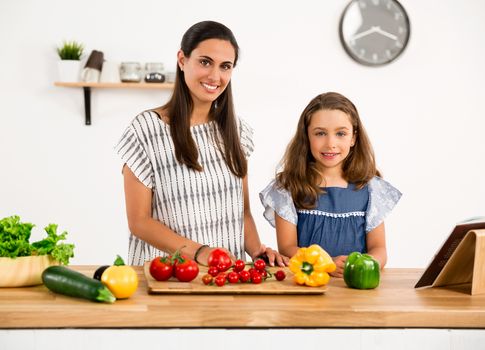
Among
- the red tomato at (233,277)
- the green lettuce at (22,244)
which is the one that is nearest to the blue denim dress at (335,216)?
the red tomato at (233,277)

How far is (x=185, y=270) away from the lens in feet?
6.48

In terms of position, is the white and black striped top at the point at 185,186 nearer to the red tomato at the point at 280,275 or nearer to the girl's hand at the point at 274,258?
the girl's hand at the point at 274,258

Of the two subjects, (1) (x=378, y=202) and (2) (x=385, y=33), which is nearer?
(1) (x=378, y=202)

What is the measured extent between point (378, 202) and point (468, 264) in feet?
1.88

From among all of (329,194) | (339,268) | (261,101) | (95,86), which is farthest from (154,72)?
(339,268)

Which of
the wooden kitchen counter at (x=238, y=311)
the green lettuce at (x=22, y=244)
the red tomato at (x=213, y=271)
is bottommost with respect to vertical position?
the wooden kitchen counter at (x=238, y=311)

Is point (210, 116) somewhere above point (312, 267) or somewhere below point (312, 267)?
above

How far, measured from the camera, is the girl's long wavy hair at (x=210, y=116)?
2.50 m

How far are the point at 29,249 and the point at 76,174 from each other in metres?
2.61

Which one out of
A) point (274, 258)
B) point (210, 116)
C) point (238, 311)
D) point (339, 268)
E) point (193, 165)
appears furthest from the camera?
point (210, 116)

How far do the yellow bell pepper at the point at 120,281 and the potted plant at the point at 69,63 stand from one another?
280 cm

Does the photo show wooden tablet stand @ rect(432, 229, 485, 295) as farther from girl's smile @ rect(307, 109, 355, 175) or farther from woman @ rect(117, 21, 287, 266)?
girl's smile @ rect(307, 109, 355, 175)

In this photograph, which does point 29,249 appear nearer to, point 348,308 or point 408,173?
point 348,308

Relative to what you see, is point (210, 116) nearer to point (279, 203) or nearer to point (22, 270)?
point (279, 203)
